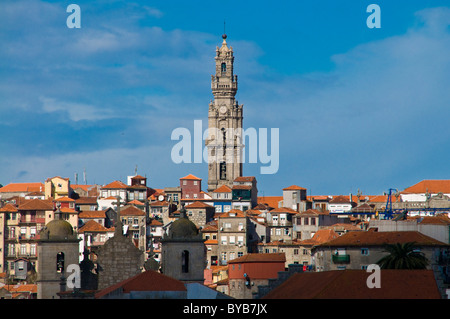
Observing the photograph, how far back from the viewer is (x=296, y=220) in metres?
182

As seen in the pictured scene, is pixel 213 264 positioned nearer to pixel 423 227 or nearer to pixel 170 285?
pixel 423 227

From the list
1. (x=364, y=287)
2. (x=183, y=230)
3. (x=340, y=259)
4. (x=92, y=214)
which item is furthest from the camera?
(x=92, y=214)

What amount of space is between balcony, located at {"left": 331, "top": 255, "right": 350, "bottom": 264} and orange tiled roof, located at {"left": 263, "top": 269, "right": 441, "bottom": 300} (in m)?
34.3

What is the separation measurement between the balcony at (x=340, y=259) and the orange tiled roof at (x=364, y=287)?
3427 centimetres

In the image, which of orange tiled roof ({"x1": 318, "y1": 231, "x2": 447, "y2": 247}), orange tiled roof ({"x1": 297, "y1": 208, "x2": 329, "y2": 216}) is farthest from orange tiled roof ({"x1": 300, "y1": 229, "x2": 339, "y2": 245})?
orange tiled roof ({"x1": 318, "y1": 231, "x2": 447, "y2": 247})

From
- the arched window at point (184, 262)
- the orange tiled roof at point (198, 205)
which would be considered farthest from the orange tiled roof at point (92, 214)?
the arched window at point (184, 262)

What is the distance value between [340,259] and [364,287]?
4077cm

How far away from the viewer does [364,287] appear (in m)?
78.9

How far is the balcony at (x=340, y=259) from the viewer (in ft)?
390

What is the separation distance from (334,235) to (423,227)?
32.9 m

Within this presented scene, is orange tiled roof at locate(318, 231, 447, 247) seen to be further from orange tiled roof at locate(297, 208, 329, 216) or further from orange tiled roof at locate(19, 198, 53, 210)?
orange tiled roof at locate(19, 198, 53, 210)

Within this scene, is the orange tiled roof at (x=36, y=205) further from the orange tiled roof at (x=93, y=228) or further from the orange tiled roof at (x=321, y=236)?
the orange tiled roof at (x=321, y=236)

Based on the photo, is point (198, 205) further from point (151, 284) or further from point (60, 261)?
point (151, 284)

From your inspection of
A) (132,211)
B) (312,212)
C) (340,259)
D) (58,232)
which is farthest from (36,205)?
(58,232)
